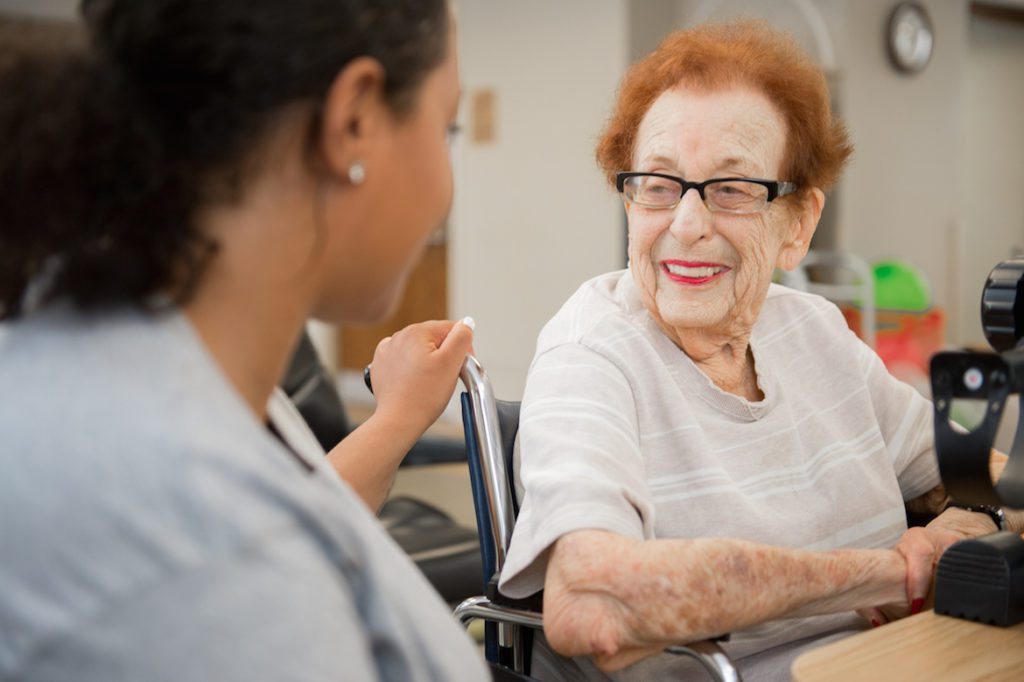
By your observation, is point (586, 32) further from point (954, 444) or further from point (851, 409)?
point (954, 444)

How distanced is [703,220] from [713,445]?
31 centimetres

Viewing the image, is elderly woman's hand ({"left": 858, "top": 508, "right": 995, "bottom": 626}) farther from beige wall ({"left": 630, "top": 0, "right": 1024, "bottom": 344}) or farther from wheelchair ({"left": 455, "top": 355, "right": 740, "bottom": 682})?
beige wall ({"left": 630, "top": 0, "right": 1024, "bottom": 344})

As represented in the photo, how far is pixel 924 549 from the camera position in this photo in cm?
134

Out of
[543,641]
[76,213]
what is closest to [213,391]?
[76,213]

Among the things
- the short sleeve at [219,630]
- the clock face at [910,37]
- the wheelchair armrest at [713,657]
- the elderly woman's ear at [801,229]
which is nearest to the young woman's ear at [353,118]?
the short sleeve at [219,630]

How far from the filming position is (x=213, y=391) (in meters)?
0.67

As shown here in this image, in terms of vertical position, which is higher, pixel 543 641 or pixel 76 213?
pixel 76 213

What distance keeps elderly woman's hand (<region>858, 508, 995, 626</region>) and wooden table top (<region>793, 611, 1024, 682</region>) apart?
200 mm

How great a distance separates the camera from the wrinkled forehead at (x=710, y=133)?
149cm

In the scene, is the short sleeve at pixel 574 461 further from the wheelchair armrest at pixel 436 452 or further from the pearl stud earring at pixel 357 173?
the wheelchair armrest at pixel 436 452

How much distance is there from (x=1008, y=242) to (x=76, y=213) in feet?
26.8

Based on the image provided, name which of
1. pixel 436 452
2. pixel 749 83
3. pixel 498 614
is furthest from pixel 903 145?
pixel 498 614

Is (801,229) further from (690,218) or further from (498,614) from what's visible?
(498,614)

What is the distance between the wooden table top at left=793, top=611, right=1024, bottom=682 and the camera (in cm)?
95
